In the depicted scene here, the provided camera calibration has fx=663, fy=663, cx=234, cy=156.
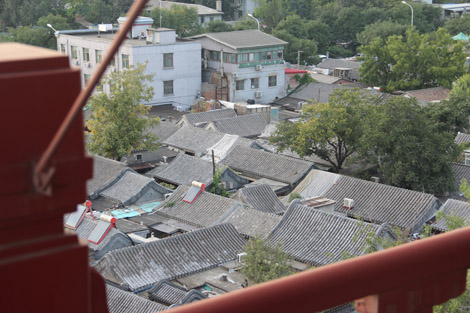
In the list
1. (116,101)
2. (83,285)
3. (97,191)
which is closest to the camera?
(83,285)

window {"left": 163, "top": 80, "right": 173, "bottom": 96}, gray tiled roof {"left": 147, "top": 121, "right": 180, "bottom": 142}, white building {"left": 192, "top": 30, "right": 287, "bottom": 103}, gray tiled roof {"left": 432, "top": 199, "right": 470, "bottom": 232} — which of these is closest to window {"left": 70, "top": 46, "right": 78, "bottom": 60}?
window {"left": 163, "top": 80, "right": 173, "bottom": 96}

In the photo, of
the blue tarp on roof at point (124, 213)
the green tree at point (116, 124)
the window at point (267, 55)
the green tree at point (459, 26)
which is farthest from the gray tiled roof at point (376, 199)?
the green tree at point (459, 26)

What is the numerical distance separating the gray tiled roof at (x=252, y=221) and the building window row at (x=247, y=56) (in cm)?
1333

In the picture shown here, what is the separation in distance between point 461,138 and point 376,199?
6108 mm

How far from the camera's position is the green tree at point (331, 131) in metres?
17.2

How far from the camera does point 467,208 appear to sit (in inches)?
527

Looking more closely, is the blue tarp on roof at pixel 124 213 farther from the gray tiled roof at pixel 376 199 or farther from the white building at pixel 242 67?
the white building at pixel 242 67

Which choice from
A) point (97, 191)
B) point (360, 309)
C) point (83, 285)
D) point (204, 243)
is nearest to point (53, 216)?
point (83, 285)

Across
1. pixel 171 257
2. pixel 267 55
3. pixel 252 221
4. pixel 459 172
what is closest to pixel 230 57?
pixel 267 55

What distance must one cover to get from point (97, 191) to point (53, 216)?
1475 centimetres

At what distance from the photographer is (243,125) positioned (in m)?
21.0

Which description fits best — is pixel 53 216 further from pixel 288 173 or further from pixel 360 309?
pixel 288 173

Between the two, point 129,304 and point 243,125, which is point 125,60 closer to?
point 243,125

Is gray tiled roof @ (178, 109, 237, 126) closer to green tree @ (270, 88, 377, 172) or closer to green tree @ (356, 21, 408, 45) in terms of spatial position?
green tree @ (270, 88, 377, 172)
